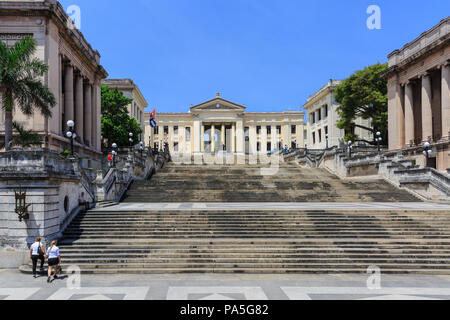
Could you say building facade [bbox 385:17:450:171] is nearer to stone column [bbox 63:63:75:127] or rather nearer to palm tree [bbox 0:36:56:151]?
palm tree [bbox 0:36:56:151]

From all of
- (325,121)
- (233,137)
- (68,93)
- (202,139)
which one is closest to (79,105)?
(68,93)

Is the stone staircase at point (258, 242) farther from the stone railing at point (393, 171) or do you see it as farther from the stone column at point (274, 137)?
the stone column at point (274, 137)

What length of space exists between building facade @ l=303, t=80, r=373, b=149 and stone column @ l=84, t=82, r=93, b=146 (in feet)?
124

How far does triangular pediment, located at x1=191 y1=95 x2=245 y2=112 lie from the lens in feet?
288

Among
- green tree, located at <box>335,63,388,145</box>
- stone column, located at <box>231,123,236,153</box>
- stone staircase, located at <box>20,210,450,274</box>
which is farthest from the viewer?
stone column, located at <box>231,123,236,153</box>

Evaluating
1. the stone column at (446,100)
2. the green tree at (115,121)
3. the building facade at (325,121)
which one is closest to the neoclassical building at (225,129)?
the building facade at (325,121)

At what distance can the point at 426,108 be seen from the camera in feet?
120

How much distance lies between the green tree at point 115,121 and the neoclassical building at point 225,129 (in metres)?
39.7

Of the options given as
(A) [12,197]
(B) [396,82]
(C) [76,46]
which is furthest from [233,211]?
(B) [396,82]

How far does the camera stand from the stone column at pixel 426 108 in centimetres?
3612

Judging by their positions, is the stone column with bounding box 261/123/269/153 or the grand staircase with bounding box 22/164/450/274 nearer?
the grand staircase with bounding box 22/164/450/274

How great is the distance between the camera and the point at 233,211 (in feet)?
55.3

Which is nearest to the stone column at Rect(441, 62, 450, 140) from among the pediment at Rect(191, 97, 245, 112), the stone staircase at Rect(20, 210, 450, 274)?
the stone staircase at Rect(20, 210, 450, 274)
